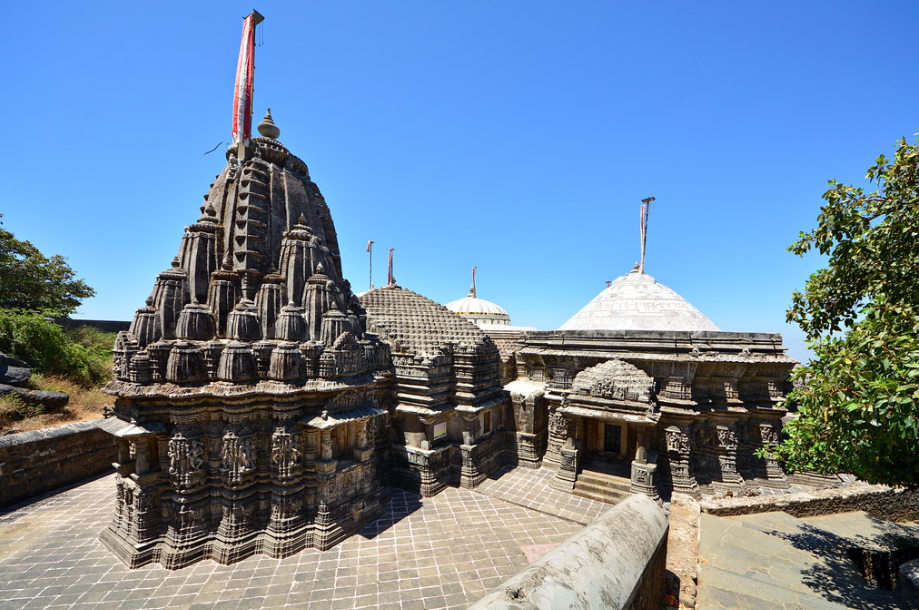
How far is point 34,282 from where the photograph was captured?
2256 centimetres

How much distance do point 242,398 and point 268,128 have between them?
9.08 metres

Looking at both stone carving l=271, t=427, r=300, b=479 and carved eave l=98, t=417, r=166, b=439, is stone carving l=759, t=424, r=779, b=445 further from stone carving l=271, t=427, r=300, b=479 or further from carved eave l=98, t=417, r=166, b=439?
carved eave l=98, t=417, r=166, b=439

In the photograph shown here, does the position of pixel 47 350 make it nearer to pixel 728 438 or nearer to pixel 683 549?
pixel 683 549

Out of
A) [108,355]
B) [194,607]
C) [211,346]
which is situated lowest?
[194,607]

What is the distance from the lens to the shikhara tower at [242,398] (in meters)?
9.34

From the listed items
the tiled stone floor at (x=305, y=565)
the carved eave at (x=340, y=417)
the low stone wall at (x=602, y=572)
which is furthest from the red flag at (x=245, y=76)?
the low stone wall at (x=602, y=572)

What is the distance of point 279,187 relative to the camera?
12445mm

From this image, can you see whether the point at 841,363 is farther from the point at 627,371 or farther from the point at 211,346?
the point at 211,346

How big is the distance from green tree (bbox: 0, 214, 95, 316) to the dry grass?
19.5 ft

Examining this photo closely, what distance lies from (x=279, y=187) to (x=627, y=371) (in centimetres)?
1404

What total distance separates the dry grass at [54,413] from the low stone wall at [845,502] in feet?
75.6

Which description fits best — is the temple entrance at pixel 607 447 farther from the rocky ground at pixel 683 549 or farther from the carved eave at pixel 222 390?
the carved eave at pixel 222 390

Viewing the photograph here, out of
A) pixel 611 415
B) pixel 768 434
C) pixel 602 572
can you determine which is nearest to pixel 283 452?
pixel 602 572

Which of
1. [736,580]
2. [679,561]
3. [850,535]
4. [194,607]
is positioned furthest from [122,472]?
[850,535]
